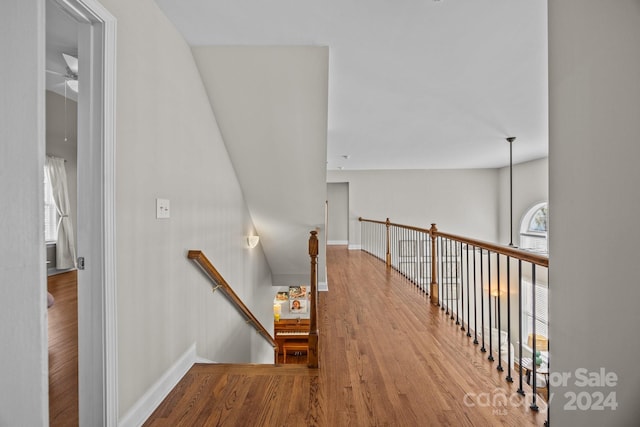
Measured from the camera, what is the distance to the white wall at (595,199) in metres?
0.75

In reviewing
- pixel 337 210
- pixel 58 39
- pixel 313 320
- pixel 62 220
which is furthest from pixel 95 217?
pixel 337 210

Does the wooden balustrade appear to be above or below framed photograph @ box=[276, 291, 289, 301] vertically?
above

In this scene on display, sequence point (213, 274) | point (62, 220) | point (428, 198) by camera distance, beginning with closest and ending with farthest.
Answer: point (213, 274)
point (62, 220)
point (428, 198)

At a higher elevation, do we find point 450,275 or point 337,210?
point 337,210

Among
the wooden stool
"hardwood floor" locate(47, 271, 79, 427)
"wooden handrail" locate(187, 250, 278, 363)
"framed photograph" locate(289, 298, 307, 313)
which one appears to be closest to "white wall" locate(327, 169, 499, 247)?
"framed photograph" locate(289, 298, 307, 313)

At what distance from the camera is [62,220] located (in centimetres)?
505

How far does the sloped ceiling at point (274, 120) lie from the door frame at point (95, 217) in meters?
1.16

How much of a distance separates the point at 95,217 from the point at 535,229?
30.5 feet

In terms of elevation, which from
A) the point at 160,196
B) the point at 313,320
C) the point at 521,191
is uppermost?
the point at 521,191

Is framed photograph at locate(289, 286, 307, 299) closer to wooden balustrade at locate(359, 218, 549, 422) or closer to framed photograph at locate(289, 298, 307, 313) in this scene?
framed photograph at locate(289, 298, 307, 313)

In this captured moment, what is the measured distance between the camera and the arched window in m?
7.48

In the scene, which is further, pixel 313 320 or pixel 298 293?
pixel 298 293

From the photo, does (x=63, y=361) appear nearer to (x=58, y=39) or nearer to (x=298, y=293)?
(x=58, y=39)

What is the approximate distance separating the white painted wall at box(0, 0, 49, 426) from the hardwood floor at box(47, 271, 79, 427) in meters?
0.98
